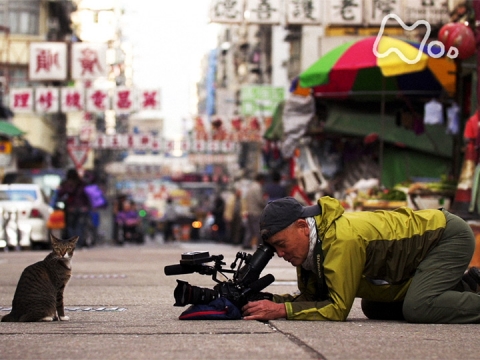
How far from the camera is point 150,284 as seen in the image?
1076 centimetres

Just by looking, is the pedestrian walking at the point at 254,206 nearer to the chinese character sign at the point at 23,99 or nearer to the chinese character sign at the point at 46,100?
the chinese character sign at the point at 46,100

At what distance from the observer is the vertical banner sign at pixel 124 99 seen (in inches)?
1473

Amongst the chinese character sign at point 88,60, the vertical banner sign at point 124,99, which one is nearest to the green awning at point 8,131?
the chinese character sign at point 88,60

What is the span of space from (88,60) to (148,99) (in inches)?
241

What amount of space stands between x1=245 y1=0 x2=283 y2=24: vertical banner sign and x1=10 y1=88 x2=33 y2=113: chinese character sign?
619 inches

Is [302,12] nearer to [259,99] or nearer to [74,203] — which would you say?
[74,203]

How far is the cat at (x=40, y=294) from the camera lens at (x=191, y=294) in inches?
36.5

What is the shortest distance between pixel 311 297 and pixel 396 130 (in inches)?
507

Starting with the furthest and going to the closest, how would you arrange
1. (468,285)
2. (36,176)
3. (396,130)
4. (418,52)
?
(36,176)
(396,130)
(418,52)
(468,285)

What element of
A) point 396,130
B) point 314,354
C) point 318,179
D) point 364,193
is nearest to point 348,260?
point 314,354

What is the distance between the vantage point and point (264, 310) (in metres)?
6.05

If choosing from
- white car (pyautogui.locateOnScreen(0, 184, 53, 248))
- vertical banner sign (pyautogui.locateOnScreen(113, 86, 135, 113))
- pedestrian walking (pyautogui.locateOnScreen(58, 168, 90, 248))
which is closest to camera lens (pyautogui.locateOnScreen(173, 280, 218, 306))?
white car (pyautogui.locateOnScreen(0, 184, 53, 248))

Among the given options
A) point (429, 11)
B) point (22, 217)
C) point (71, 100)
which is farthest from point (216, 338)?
point (71, 100)

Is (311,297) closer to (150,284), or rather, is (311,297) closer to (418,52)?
(150,284)
